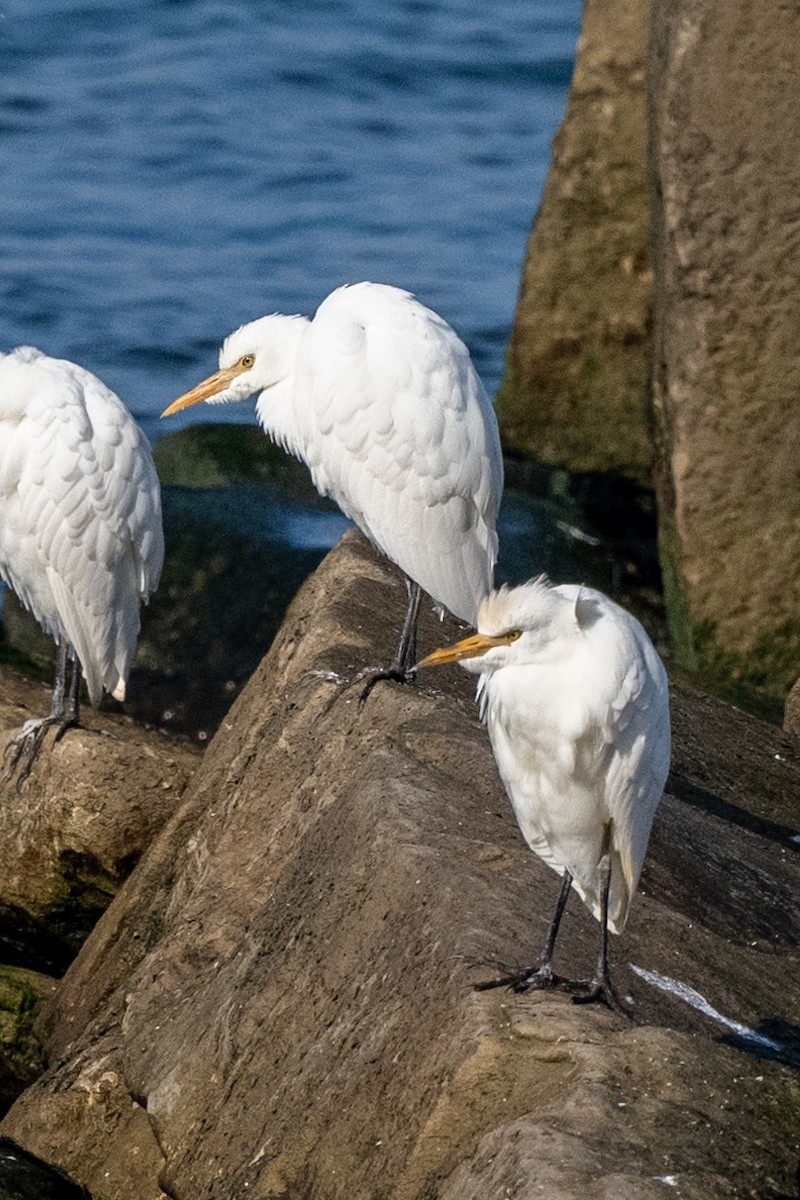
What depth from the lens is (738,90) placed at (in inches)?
308

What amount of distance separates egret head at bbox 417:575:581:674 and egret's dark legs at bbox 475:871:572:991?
60 cm

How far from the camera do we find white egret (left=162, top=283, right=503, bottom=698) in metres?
5.51

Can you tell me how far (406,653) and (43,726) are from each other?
1523 mm

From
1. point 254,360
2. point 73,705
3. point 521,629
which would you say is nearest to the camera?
point 521,629

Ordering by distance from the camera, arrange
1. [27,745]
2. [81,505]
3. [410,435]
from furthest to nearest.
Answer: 1. [81,505]
2. [27,745]
3. [410,435]

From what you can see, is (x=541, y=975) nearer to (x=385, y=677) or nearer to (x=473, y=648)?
(x=473, y=648)

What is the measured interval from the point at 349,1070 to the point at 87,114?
722 inches

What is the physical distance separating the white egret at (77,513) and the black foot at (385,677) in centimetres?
144

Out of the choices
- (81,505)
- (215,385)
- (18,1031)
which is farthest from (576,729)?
(81,505)

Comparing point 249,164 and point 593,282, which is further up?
point 593,282

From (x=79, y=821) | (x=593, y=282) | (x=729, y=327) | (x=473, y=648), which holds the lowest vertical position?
(x=79, y=821)

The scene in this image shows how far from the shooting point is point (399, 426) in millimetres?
5555

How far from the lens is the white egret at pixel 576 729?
379cm

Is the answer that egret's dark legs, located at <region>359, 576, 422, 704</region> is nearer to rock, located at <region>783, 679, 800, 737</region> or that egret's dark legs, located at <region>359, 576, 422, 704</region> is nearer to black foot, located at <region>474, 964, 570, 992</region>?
black foot, located at <region>474, 964, 570, 992</region>
